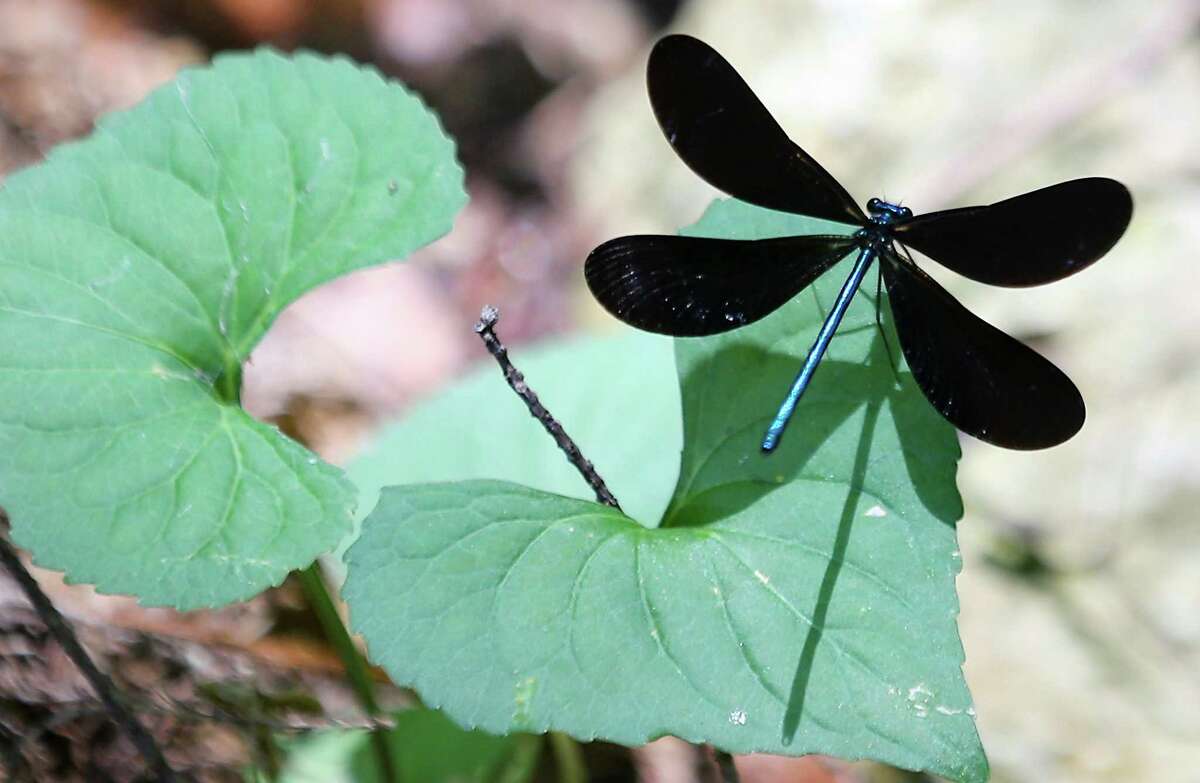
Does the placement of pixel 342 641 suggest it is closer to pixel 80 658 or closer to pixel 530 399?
pixel 80 658

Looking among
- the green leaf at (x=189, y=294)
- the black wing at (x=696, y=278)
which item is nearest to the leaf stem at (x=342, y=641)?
the green leaf at (x=189, y=294)

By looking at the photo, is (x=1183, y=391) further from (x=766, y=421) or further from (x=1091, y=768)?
(x=766, y=421)

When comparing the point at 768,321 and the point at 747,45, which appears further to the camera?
the point at 747,45

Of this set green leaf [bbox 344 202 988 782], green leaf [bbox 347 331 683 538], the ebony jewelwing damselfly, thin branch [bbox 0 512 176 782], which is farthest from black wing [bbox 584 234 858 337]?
thin branch [bbox 0 512 176 782]

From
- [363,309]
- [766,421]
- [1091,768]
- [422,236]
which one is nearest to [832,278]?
[766,421]

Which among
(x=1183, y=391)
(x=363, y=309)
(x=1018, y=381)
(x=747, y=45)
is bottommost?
(x=1018, y=381)

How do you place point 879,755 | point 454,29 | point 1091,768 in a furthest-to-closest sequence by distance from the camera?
point 454,29
point 1091,768
point 879,755

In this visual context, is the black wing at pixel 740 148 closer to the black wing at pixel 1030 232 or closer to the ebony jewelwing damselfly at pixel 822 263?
the ebony jewelwing damselfly at pixel 822 263

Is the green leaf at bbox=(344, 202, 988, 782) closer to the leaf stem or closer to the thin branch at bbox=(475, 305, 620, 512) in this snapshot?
the thin branch at bbox=(475, 305, 620, 512)
